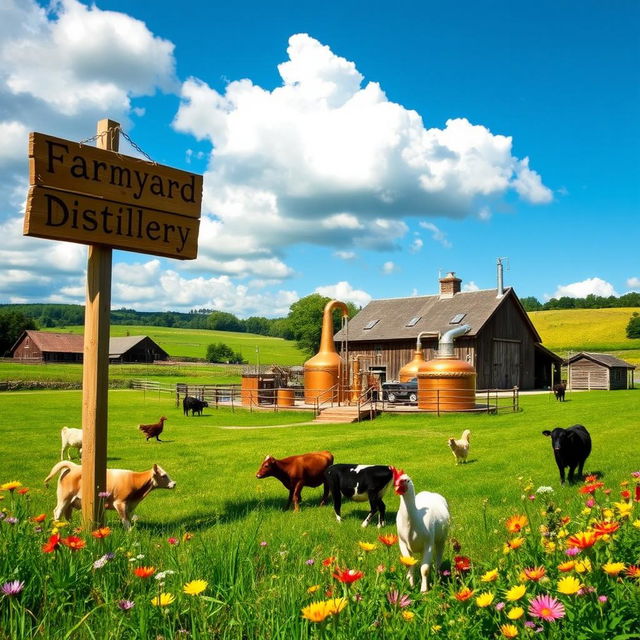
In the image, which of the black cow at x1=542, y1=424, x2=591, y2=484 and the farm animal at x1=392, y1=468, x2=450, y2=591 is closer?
the farm animal at x1=392, y1=468, x2=450, y2=591

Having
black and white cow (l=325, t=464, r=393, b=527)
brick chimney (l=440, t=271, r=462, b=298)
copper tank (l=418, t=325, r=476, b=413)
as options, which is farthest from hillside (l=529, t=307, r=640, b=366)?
black and white cow (l=325, t=464, r=393, b=527)

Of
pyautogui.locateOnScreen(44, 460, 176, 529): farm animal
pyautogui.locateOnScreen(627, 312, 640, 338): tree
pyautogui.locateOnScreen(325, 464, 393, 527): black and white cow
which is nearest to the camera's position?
pyautogui.locateOnScreen(44, 460, 176, 529): farm animal

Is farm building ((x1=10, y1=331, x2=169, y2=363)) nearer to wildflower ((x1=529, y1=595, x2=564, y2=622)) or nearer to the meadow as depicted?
the meadow

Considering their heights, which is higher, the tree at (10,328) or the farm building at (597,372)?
the tree at (10,328)

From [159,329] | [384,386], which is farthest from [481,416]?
[159,329]

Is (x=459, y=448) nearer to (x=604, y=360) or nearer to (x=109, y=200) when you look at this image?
(x=109, y=200)

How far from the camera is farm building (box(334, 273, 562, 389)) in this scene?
42.8 m

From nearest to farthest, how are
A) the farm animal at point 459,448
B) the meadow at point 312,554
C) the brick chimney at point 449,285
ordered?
the meadow at point 312,554 → the farm animal at point 459,448 → the brick chimney at point 449,285

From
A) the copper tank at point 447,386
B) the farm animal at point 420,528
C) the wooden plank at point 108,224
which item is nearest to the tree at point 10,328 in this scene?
the copper tank at point 447,386

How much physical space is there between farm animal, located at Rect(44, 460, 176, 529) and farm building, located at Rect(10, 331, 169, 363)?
77076 millimetres

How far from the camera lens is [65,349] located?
3349 inches

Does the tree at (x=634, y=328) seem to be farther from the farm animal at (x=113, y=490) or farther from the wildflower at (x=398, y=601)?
the wildflower at (x=398, y=601)

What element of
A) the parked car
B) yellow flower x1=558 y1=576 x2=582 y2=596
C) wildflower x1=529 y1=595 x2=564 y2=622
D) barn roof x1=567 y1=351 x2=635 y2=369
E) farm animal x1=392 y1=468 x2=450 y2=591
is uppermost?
barn roof x1=567 y1=351 x2=635 y2=369

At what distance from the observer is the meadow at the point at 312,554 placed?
2.88 metres
